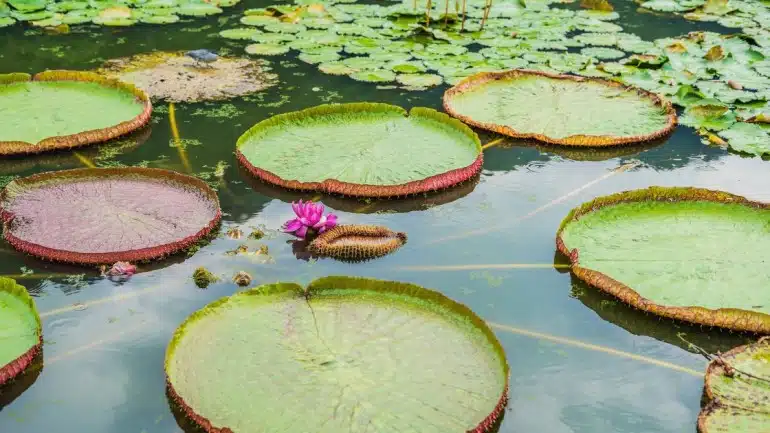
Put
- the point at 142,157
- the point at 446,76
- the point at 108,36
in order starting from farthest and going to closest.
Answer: the point at 108,36
the point at 446,76
the point at 142,157

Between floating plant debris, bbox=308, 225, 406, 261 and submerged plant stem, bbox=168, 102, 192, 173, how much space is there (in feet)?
4.20

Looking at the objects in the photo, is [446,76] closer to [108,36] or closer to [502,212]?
[502,212]

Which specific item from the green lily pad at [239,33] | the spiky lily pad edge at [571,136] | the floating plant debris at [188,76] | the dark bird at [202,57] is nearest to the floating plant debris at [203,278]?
the spiky lily pad edge at [571,136]

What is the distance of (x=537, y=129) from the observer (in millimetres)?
5035

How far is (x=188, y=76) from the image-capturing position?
611 cm

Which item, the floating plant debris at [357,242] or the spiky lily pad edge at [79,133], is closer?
the floating plant debris at [357,242]

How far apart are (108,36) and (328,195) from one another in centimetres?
421

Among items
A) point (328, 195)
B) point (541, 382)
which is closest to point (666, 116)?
point (328, 195)

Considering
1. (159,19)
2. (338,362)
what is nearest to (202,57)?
(159,19)

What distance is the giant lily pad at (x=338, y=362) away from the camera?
2539 mm

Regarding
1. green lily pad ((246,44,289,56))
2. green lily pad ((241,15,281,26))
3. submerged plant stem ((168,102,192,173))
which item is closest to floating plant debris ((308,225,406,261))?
submerged plant stem ((168,102,192,173))

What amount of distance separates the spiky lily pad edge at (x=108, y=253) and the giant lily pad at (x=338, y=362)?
0.63m

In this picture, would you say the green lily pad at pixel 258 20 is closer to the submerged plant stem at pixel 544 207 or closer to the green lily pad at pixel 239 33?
the green lily pad at pixel 239 33

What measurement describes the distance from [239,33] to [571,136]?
3928mm
